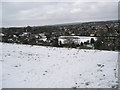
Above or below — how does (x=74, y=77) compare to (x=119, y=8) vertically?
below

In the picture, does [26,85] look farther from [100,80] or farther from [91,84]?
[100,80]

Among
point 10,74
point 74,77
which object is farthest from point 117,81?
point 10,74

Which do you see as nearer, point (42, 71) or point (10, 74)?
point (10, 74)

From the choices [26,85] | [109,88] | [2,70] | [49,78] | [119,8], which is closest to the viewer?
[109,88]

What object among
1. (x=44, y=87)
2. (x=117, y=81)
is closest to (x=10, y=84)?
(x=44, y=87)

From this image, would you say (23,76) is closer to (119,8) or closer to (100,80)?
(100,80)

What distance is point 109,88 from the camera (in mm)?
4105

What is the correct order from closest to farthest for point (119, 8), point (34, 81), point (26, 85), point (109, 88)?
1. point (109, 88)
2. point (26, 85)
3. point (34, 81)
4. point (119, 8)

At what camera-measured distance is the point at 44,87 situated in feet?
14.0

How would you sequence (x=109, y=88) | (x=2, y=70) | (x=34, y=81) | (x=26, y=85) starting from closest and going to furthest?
(x=109, y=88), (x=26, y=85), (x=34, y=81), (x=2, y=70)

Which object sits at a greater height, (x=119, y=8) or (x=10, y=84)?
(x=119, y=8)

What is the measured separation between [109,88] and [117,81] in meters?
0.71

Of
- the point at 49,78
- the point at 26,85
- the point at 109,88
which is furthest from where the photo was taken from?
the point at 49,78

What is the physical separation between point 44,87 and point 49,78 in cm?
75
